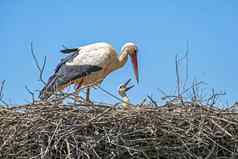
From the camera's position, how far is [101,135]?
14.1 feet

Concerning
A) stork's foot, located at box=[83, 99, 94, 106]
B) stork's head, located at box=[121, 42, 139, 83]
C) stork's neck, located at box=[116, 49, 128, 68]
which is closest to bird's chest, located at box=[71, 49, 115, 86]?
stork's neck, located at box=[116, 49, 128, 68]

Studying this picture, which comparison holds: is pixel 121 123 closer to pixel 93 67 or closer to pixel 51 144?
pixel 51 144

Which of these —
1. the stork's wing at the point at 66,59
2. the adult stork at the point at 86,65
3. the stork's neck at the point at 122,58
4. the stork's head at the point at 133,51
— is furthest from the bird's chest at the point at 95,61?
the stork's head at the point at 133,51

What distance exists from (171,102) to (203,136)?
1.44ft

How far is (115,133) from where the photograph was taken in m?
4.32

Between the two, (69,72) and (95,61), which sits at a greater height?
(95,61)

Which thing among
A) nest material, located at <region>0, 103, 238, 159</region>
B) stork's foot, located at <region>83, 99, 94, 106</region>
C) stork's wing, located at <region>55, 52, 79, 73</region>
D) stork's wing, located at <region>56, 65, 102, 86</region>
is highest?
stork's wing, located at <region>55, 52, 79, 73</region>

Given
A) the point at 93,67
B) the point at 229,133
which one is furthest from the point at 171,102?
the point at 93,67

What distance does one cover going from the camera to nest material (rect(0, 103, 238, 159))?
427 cm

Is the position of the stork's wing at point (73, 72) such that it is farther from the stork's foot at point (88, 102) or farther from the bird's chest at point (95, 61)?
the stork's foot at point (88, 102)

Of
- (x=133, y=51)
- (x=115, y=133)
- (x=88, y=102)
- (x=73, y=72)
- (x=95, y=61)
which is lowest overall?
(x=115, y=133)

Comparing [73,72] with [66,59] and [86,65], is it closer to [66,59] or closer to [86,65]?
[86,65]

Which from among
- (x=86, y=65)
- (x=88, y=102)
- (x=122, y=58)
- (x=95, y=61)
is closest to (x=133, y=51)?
(x=122, y=58)

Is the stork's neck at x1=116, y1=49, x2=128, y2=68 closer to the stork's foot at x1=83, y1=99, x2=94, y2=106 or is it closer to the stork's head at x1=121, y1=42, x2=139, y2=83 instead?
the stork's head at x1=121, y1=42, x2=139, y2=83
